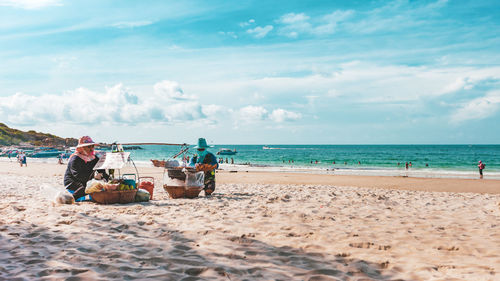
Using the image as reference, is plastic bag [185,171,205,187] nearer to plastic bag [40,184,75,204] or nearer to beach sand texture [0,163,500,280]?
beach sand texture [0,163,500,280]

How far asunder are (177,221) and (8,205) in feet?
14.3

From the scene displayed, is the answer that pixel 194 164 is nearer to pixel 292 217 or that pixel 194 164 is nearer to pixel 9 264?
pixel 292 217

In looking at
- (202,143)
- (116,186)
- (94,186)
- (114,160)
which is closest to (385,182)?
(202,143)

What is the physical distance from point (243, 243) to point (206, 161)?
606 cm

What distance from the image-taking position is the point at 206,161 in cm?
1123

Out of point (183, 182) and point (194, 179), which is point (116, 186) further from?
point (194, 179)

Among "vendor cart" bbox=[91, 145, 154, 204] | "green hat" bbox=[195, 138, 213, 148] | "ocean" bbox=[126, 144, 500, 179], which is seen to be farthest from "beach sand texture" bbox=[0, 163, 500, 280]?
"ocean" bbox=[126, 144, 500, 179]

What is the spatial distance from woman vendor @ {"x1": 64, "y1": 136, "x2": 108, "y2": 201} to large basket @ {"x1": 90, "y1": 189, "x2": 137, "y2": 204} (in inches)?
21.6

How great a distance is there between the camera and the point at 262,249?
16.7ft

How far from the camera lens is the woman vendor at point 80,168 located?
29.1 feet

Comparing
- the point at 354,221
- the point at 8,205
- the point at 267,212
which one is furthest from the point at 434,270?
the point at 8,205

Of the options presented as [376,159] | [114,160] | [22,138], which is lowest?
[376,159]

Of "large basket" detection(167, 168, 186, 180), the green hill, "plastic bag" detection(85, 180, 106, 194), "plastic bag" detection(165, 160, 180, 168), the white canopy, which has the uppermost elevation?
the green hill

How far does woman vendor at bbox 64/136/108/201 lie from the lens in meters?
8.86
